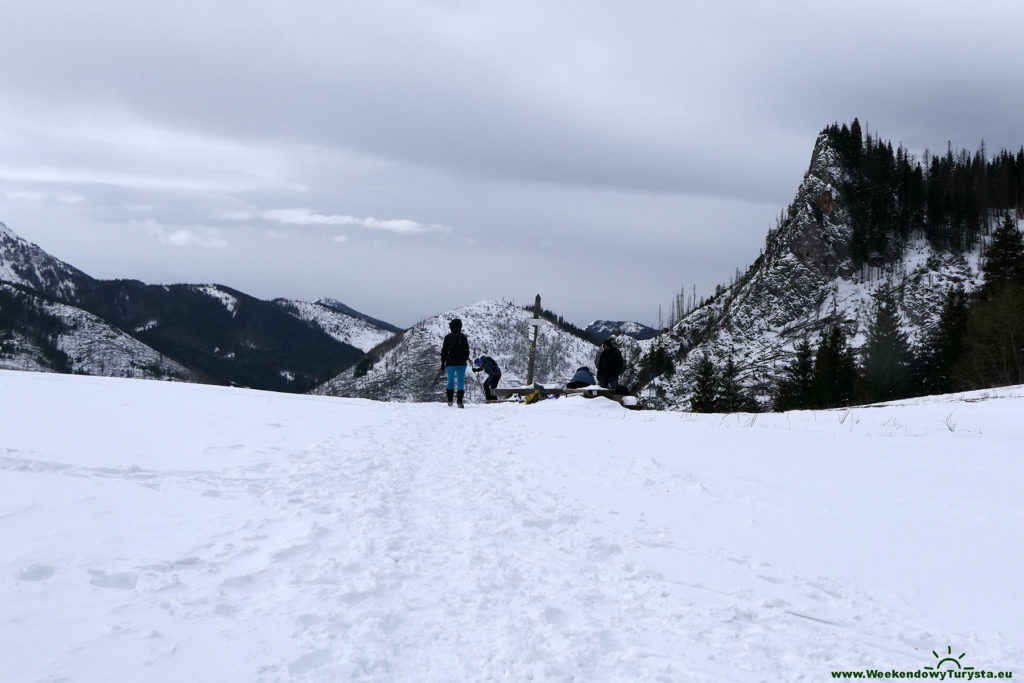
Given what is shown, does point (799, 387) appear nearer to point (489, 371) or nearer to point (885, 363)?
point (885, 363)

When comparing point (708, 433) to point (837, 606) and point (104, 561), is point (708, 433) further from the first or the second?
point (104, 561)

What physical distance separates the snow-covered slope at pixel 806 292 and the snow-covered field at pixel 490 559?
9166cm

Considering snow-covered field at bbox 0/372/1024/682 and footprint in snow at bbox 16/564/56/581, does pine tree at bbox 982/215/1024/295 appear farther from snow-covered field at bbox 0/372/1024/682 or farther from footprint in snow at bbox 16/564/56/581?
footprint in snow at bbox 16/564/56/581

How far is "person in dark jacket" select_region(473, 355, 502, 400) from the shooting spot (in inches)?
914

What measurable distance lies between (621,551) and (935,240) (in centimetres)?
14125

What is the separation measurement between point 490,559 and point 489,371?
20.5m

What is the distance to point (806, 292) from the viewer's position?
117m

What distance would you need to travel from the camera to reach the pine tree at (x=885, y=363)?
53031 millimetres

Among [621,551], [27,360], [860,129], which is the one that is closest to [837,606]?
[621,551]

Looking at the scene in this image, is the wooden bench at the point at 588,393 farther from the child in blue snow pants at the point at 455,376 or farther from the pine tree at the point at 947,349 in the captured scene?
the pine tree at the point at 947,349

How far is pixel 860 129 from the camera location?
467ft

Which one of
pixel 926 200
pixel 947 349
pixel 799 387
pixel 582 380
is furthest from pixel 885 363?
pixel 926 200

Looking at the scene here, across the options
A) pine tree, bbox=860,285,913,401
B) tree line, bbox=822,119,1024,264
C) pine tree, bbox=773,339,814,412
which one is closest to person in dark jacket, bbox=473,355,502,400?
pine tree, bbox=860,285,913,401

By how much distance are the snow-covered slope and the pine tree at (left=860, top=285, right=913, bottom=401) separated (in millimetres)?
35977
